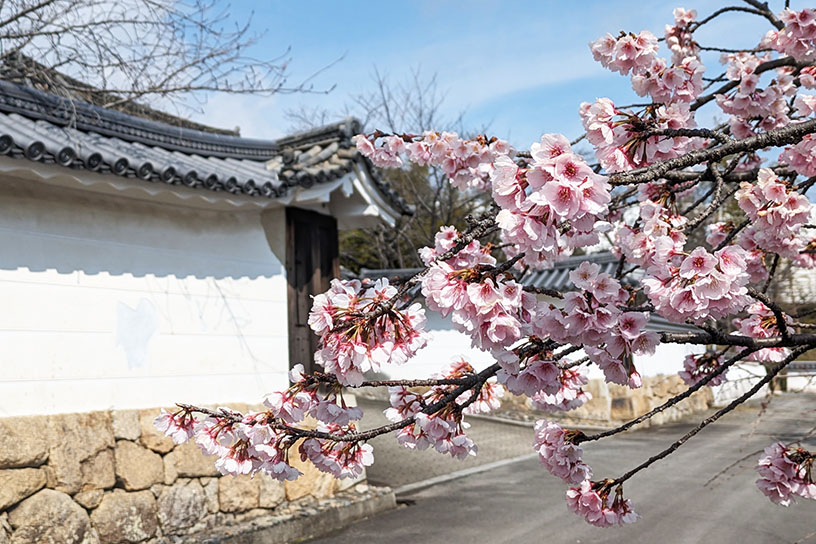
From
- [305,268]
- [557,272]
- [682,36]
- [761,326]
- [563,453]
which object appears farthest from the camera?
[557,272]

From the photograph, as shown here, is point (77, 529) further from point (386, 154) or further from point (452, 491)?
point (452, 491)

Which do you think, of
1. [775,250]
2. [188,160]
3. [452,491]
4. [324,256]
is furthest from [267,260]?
[775,250]

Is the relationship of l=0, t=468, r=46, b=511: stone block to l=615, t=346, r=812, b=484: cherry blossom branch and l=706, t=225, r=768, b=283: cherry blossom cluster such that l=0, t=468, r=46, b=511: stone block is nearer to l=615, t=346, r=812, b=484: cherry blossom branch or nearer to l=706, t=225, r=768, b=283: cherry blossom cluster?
l=615, t=346, r=812, b=484: cherry blossom branch

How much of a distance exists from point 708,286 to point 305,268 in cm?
536

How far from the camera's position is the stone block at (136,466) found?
16.5ft

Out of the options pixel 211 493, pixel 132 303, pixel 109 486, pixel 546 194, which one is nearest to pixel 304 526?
pixel 211 493

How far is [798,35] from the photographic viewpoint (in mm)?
3127

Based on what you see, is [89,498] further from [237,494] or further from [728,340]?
[728,340]

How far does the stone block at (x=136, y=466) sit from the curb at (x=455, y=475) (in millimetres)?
3022

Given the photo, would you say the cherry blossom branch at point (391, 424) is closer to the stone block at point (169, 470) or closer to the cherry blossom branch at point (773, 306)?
the cherry blossom branch at point (773, 306)

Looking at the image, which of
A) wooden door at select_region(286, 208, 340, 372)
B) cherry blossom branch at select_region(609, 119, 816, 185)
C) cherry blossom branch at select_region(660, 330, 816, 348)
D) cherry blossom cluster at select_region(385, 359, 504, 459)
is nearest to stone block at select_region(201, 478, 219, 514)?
wooden door at select_region(286, 208, 340, 372)

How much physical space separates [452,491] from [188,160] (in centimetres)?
468

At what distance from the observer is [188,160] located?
19.1 feet

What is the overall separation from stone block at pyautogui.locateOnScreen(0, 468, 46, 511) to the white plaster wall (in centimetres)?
40
